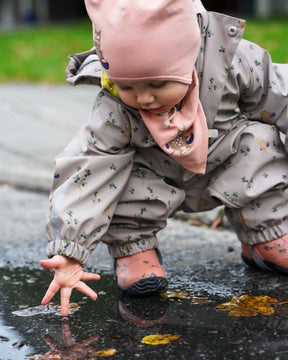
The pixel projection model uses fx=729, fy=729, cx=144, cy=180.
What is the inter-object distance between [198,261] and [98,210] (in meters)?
0.73

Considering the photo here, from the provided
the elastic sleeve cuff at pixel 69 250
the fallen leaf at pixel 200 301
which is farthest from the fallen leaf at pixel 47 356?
the fallen leaf at pixel 200 301

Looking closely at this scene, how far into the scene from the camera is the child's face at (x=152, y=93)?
2318 mm

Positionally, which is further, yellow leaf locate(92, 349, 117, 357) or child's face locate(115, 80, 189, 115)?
child's face locate(115, 80, 189, 115)

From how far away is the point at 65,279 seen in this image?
2.39m

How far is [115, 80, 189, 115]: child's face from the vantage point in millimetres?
2318

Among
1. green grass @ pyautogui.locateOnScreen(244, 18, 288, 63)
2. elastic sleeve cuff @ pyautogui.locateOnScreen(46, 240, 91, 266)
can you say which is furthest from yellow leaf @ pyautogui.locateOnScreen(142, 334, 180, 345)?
green grass @ pyautogui.locateOnScreen(244, 18, 288, 63)

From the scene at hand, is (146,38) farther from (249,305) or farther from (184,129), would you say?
(249,305)

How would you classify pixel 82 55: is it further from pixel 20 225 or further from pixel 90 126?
pixel 20 225

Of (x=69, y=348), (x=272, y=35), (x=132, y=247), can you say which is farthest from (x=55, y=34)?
(x=69, y=348)

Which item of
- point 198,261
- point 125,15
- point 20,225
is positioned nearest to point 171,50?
point 125,15

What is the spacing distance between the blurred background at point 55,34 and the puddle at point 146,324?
639cm

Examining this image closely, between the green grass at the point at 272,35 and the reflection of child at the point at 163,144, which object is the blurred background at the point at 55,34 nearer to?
the green grass at the point at 272,35

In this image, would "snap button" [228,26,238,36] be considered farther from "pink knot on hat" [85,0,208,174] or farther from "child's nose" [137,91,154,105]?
"child's nose" [137,91,154,105]

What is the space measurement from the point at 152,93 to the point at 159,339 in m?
0.77
